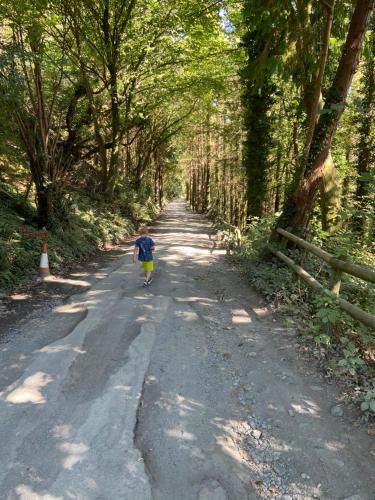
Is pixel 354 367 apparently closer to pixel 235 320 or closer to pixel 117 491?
pixel 235 320

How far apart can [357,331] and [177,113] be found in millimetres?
27216

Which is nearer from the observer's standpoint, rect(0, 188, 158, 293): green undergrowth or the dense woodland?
the dense woodland

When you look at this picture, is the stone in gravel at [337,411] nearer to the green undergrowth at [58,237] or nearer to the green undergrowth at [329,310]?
the green undergrowth at [329,310]

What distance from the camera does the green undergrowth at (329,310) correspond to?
14.4 feet

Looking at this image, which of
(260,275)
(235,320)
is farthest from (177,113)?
(235,320)

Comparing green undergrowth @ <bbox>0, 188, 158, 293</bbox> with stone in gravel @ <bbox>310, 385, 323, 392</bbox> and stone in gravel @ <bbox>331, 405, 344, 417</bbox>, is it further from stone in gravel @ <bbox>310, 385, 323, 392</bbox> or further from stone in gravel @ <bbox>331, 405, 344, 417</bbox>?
stone in gravel @ <bbox>331, 405, 344, 417</bbox>

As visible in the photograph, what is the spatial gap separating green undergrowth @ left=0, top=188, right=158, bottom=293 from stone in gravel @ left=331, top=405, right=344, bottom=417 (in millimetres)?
6502

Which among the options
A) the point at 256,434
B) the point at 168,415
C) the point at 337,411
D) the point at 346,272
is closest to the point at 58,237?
the point at 168,415

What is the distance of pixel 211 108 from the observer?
24.6 m

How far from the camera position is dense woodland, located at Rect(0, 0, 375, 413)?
7.52 m

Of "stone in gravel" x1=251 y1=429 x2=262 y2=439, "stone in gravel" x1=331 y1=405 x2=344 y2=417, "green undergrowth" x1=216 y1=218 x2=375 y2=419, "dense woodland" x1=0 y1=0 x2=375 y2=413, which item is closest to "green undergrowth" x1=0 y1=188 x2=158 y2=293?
"dense woodland" x1=0 y1=0 x2=375 y2=413

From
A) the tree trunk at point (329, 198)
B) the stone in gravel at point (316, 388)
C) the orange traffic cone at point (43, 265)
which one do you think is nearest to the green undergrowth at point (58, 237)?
the orange traffic cone at point (43, 265)

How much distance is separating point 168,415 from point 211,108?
78.4ft

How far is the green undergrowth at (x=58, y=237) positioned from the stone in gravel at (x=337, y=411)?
6.50m
